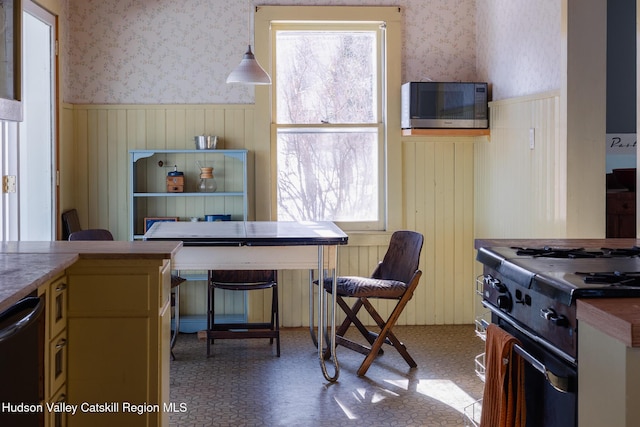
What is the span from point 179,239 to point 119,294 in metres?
1.21

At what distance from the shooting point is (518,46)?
4.96 metres

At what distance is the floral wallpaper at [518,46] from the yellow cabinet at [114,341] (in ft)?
8.84

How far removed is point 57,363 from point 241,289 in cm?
216

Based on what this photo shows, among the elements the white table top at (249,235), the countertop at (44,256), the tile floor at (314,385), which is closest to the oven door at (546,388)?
the tile floor at (314,385)

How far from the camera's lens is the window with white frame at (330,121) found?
5.82 m

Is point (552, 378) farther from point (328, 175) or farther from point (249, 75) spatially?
point (328, 175)

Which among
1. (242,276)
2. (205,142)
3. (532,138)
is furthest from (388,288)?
(205,142)

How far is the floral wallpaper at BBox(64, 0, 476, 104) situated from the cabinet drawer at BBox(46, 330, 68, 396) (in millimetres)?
3187

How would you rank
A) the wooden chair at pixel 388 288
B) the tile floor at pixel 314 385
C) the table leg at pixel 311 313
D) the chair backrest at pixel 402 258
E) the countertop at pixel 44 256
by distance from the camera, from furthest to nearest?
1. the table leg at pixel 311 313
2. the chair backrest at pixel 402 258
3. the wooden chair at pixel 388 288
4. the tile floor at pixel 314 385
5. the countertop at pixel 44 256

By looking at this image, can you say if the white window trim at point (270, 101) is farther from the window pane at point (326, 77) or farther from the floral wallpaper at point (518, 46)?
the floral wallpaper at point (518, 46)

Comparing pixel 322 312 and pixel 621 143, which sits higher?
pixel 621 143

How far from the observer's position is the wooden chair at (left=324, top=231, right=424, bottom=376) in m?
4.48

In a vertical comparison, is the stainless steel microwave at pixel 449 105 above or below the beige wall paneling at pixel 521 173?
above

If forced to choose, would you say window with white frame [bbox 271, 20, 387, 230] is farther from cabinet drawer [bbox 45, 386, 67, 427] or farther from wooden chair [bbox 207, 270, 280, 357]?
cabinet drawer [bbox 45, 386, 67, 427]
